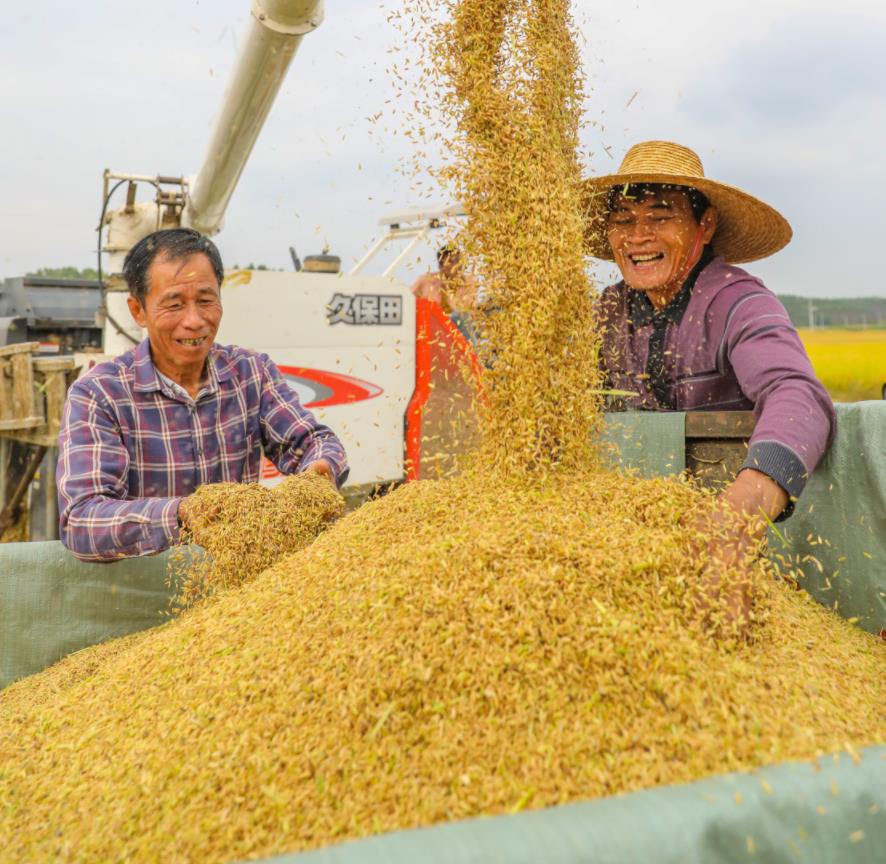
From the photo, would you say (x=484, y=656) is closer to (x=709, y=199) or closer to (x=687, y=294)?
(x=687, y=294)

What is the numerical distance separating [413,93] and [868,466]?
1.55 meters

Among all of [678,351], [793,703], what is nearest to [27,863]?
[793,703]

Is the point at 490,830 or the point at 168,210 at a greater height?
the point at 168,210

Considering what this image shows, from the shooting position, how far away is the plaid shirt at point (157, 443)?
207 centimetres

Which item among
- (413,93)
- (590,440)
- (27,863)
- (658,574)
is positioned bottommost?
(27,863)

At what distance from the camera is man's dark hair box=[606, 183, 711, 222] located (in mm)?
2561

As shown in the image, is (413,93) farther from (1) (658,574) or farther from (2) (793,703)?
(2) (793,703)

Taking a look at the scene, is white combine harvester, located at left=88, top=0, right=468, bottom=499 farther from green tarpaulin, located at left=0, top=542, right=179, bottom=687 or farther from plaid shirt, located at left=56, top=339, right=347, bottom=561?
green tarpaulin, located at left=0, top=542, right=179, bottom=687

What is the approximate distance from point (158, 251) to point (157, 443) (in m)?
0.55

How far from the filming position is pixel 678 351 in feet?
8.38

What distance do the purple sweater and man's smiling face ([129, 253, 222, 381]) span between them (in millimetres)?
1138

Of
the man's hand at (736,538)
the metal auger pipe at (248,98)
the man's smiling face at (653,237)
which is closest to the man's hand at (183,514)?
the man's hand at (736,538)

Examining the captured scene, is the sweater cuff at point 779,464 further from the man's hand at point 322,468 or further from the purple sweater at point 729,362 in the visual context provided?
the man's hand at point 322,468

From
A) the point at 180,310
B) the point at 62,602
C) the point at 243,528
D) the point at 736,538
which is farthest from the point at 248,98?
the point at 736,538
